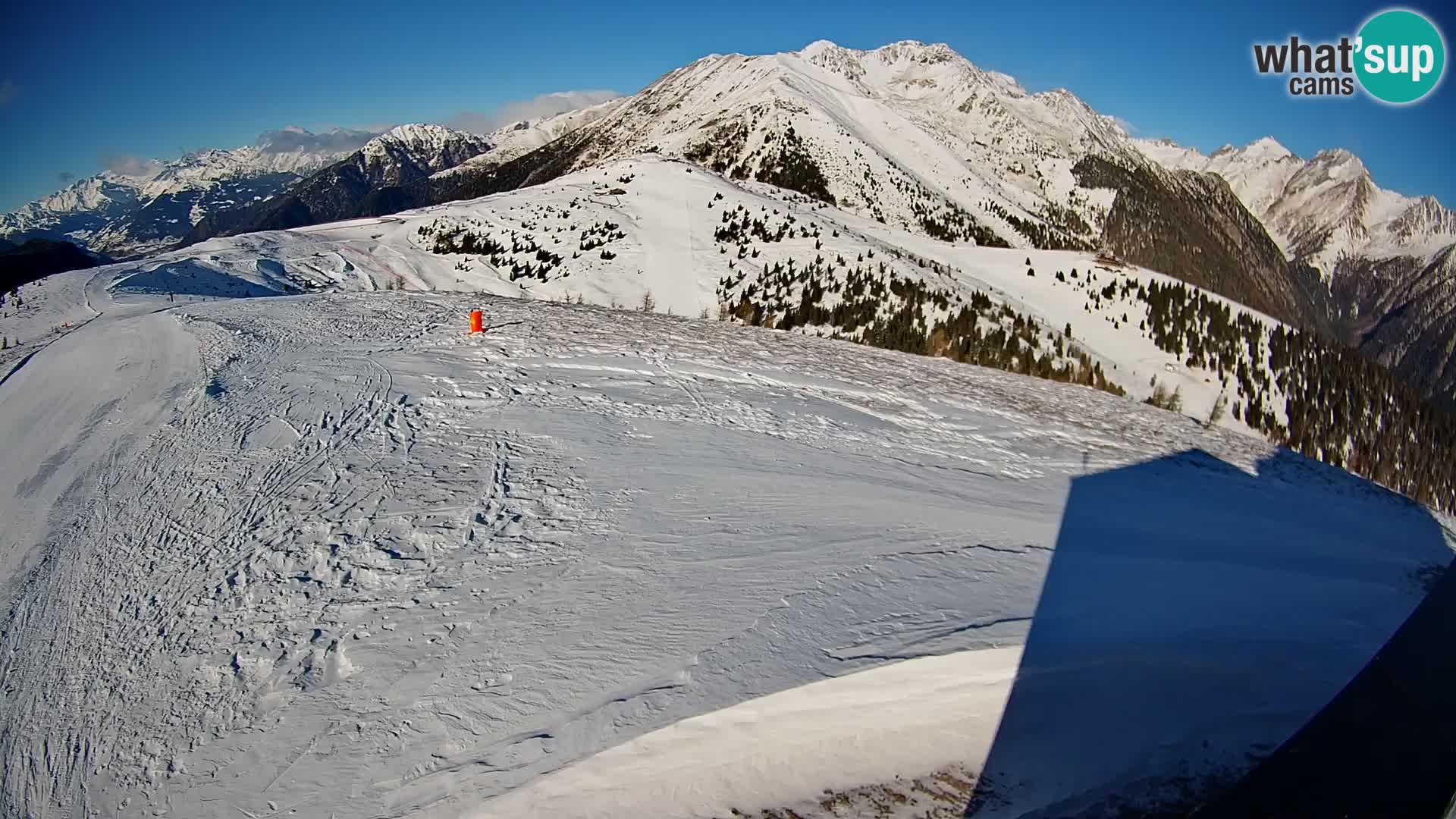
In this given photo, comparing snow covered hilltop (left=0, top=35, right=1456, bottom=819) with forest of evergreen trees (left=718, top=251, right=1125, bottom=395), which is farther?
forest of evergreen trees (left=718, top=251, right=1125, bottom=395)

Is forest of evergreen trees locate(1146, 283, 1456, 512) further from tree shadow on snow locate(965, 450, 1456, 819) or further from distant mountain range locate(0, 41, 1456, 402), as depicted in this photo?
distant mountain range locate(0, 41, 1456, 402)

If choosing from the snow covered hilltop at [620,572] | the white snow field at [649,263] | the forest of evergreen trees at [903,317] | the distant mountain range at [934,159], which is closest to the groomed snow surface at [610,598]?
the snow covered hilltop at [620,572]

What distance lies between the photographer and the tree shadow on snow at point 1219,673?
268 cm

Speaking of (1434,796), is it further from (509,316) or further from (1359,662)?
(509,316)

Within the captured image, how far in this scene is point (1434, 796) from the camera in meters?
2.31

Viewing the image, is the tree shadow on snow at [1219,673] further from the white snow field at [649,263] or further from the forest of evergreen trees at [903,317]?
the white snow field at [649,263]

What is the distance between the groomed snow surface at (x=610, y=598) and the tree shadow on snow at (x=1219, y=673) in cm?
4

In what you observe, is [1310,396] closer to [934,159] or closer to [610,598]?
[610,598]

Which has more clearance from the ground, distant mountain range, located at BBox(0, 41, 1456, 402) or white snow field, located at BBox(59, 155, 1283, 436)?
distant mountain range, located at BBox(0, 41, 1456, 402)

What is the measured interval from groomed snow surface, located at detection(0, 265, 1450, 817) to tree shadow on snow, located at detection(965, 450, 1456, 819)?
0.12ft

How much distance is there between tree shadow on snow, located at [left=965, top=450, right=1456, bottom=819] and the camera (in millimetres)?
2676

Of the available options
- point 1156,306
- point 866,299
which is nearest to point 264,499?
point 866,299

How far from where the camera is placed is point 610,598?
575 cm

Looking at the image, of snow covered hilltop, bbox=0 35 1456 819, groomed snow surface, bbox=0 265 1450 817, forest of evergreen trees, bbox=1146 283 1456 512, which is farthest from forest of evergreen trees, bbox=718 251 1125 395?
groomed snow surface, bbox=0 265 1450 817
